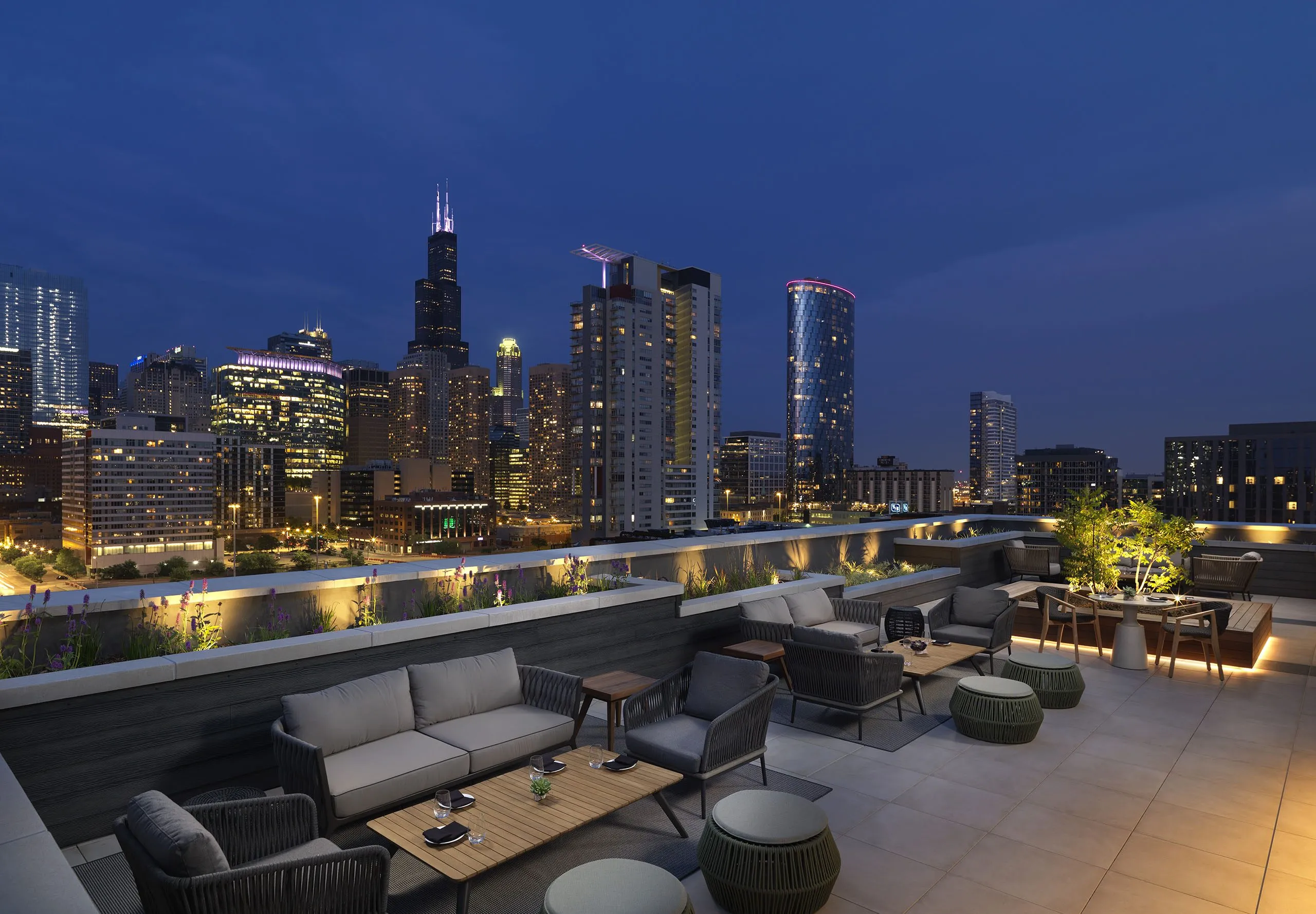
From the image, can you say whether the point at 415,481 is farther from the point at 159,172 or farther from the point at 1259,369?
the point at 1259,369

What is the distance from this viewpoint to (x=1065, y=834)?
3.58m

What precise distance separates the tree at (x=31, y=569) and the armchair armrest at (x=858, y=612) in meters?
12.8

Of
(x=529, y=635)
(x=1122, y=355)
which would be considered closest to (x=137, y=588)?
(x=529, y=635)

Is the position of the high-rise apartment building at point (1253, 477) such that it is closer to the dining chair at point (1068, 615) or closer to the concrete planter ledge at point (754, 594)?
the dining chair at point (1068, 615)

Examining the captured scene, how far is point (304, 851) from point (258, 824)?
0.24 meters

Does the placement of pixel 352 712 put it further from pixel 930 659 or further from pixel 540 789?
pixel 930 659

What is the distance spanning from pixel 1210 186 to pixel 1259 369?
28.9 m

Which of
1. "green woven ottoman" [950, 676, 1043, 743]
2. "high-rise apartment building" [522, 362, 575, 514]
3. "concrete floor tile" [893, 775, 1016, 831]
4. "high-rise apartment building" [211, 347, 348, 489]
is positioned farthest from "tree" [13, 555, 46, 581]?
"high-rise apartment building" [522, 362, 575, 514]

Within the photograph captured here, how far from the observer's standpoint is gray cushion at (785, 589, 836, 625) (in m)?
6.72

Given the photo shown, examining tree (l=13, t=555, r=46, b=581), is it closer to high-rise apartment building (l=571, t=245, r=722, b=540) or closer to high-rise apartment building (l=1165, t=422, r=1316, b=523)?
high-rise apartment building (l=1165, t=422, r=1316, b=523)

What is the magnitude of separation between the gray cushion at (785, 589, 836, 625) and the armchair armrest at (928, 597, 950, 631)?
1005 millimetres

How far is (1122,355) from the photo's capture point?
203 feet

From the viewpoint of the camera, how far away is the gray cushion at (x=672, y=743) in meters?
3.81

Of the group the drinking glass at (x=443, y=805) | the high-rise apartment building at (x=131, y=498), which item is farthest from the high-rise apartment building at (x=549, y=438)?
the drinking glass at (x=443, y=805)
